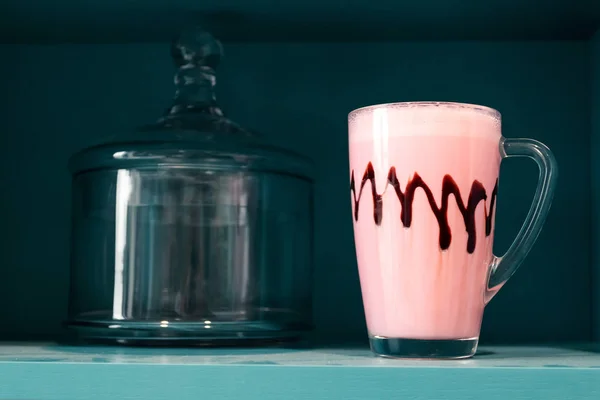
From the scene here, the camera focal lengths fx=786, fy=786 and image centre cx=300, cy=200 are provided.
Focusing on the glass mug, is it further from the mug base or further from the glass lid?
the glass lid

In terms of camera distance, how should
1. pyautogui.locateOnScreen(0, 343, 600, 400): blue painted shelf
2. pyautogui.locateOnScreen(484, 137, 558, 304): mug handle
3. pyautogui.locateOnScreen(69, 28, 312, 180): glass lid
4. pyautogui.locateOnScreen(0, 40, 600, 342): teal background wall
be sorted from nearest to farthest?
pyautogui.locateOnScreen(0, 343, 600, 400): blue painted shelf
pyautogui.locateOnScreen(484, 137, 558, 304): mug handle
pyautogui.locateOnScreen(69, 28, 312, 180): glass lid
pyautogui.locateOnScreen(0, 40, 600, 342): teal background wall

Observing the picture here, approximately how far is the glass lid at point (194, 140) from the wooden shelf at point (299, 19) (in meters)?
0.04

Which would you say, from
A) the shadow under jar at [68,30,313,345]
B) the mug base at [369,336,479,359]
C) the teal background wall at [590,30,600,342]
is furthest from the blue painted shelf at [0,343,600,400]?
the teal background wall at [590,30,600,342]

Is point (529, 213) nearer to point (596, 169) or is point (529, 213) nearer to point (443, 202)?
point (443, 202)

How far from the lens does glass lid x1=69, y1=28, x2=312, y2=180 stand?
2.27 ft

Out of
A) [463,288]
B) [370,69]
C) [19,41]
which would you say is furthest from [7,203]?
[463,288]

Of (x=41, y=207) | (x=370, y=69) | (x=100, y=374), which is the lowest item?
(x=100, y=374)

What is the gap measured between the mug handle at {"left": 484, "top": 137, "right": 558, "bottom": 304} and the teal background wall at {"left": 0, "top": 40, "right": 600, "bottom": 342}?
227 mm

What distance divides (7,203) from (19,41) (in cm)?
18

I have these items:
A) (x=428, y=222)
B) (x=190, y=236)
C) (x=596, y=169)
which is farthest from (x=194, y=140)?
(x=596, y=169)

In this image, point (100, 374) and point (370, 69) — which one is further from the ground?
point (370, 69)

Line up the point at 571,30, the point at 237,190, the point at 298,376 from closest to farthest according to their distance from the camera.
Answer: the point at 298,376
the point at 237,190
the point at 571,30

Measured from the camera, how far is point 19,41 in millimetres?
857

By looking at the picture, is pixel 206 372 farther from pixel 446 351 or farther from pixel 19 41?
pixel 19 41
